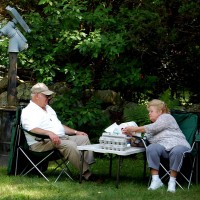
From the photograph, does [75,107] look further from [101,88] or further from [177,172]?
[177,172]

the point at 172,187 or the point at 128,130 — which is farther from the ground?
the point at 128,130

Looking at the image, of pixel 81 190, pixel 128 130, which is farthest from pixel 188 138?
pixel 81 190

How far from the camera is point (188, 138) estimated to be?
19.9ft

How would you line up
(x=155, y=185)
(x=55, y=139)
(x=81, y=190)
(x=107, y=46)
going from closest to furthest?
(x=81, y=190), (x=155, y=185), (x=55, y=139), (x=107, y=46)

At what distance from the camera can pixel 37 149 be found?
5.91 meters

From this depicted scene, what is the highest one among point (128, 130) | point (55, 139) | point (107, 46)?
point (107, 46)

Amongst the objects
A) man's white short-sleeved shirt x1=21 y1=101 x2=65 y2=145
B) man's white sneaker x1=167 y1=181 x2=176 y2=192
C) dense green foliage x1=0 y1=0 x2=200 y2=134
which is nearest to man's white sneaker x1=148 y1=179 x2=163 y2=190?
man's white sneaker x1=167 y1=181 x2=176 y2=192

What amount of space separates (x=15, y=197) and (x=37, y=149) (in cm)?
112

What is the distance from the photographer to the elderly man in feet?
19.1

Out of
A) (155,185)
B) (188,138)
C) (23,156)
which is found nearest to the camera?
(155,185)

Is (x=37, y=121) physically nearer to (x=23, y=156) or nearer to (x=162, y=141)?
(x=23, y=156)

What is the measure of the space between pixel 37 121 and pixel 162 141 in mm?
1346

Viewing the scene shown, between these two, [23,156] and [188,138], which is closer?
[188,138]

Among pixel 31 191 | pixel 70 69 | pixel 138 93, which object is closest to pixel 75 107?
pixel 70 69
